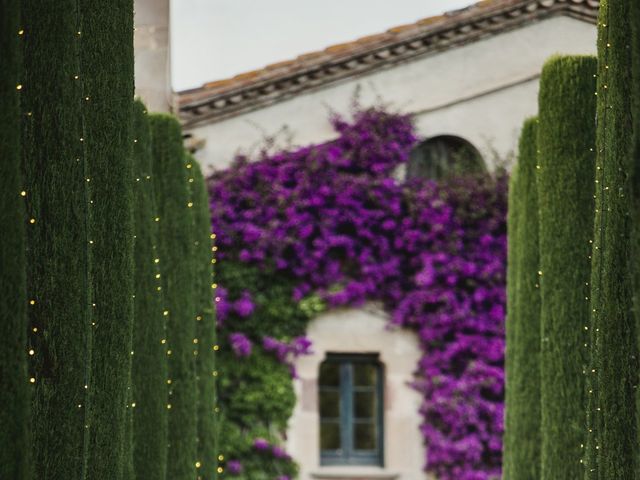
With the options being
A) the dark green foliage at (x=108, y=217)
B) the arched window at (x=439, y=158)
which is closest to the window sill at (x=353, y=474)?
the arched window at (x=439, y=158)

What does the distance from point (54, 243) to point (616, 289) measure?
1813 mm

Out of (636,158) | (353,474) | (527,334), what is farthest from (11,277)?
(353,474)

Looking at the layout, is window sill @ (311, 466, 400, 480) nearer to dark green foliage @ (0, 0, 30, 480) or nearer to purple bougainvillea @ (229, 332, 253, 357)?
purple bougainvillea @ (229, 332, 253, 357)

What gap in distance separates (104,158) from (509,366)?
165 inches

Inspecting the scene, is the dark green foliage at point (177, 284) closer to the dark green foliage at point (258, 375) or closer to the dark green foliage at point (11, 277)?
the dark green foliage at point (11, 277)

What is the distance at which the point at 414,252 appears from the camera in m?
11.4

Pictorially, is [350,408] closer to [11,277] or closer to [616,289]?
[616,289]

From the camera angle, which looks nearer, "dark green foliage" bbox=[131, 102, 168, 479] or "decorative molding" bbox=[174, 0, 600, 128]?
"dark green foliage" bbox=[131, 102, 168, 479]

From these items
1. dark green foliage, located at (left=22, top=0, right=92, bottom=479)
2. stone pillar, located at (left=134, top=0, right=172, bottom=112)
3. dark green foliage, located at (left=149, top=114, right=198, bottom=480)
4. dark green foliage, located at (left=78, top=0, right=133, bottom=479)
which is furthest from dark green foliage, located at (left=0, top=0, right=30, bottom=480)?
stone pillar, located at (left=134, top=0, right=172, bottom=112)

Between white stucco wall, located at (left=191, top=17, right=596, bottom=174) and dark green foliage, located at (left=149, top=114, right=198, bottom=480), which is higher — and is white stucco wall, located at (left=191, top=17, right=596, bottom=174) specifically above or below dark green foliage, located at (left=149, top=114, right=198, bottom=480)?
above

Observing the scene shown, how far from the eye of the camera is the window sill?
1115 cm

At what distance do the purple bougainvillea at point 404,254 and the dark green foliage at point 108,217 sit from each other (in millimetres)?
6992

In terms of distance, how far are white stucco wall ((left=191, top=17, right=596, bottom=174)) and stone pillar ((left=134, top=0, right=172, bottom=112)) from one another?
1.11 m

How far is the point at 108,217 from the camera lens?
3.97 m
